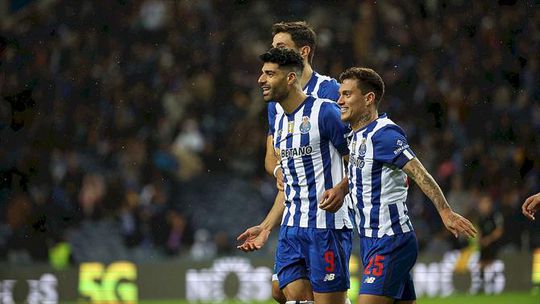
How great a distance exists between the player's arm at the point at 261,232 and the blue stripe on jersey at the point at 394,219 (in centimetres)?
102

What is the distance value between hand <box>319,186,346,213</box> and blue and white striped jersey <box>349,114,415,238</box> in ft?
0.40

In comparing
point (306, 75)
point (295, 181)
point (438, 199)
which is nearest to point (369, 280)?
point (438, 199)

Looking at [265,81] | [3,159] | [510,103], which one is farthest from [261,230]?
[510,103]

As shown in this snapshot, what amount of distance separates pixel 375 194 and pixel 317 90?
1.19 metres

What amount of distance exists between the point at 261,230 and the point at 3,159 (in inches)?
328

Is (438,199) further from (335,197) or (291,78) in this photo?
(291,78)

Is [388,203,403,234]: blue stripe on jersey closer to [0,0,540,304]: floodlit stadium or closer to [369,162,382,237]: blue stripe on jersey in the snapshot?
[369,162,382,237]: blue stripe on jersey

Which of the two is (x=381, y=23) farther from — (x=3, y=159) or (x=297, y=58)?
(x=297, y=58)

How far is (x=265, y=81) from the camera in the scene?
718 centimetres

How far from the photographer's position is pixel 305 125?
714 cm

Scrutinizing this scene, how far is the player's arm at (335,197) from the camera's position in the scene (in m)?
6.82

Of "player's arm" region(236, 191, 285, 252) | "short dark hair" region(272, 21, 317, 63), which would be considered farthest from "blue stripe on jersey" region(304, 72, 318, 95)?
"player's arm" region(236, 191, 285, 252)

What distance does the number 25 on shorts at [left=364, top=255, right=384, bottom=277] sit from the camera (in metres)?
6.66

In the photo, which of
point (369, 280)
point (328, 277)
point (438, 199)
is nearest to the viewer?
point (438, 199)
